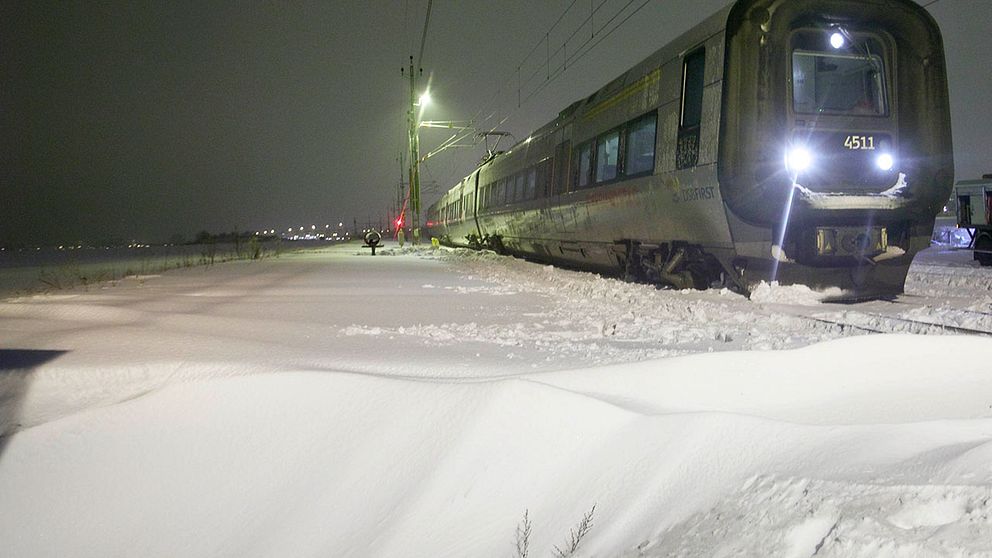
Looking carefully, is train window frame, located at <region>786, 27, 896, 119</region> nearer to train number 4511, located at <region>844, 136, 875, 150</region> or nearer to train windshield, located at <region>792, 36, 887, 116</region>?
train windshield, located at <region>792, 36, 887, 116</region>

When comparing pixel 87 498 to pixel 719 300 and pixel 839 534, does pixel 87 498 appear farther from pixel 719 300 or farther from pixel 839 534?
pixel 719 300

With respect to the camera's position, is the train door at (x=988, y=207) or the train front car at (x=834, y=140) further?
the train door at (x=988, y=207)

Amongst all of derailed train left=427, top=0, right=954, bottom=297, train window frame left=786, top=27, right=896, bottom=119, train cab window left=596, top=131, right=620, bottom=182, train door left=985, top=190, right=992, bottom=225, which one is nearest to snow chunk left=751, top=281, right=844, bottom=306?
derailed train left=427, top=0, right=954, bottom=297

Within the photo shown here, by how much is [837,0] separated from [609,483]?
25.6ft

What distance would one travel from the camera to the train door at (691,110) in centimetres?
905

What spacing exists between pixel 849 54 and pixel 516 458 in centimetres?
771

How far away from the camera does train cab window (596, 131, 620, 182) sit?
11969mm

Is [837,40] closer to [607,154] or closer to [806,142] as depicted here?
[806,142]

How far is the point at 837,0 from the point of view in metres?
8.48

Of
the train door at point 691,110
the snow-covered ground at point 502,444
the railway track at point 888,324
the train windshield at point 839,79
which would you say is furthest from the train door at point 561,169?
the snow-covered ground at point 502,444

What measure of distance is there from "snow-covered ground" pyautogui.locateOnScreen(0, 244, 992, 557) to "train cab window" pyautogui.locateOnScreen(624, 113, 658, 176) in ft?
16.1

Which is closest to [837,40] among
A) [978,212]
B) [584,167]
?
[584,167]

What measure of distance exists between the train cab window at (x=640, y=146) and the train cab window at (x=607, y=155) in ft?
1.70

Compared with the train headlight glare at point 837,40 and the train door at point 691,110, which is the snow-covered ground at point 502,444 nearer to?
the train door at point 691,110
